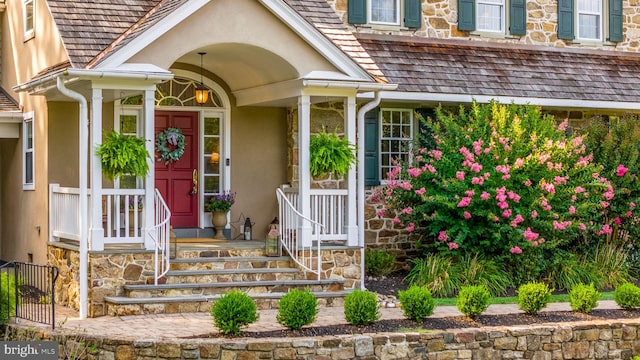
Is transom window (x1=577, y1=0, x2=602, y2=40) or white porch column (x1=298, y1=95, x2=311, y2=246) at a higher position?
transom window (x1=577, y1=0, x2=602, y2=40)

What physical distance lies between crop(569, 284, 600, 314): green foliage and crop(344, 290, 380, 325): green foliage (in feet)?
10.5

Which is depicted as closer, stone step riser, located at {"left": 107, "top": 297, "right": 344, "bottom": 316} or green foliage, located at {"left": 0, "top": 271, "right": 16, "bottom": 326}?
green foliage, located at {"left": 0, "top": 271, "right": 16, "bottom": 326}

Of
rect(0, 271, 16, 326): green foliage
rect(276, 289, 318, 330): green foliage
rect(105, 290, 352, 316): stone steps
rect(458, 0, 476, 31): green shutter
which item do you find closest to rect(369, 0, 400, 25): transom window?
rect(458, 0, 476, 31): green shutter

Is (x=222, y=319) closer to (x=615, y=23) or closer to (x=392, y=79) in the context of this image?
(x=392, y=79)

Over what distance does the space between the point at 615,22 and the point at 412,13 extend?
15.4ft

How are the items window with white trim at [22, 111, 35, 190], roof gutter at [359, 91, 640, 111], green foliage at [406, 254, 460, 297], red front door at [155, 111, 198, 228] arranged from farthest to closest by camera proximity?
roof gutter at [359, 91, 640, 111]
red front door at [155, 111, 198, 228]
window with white trim at [22, 111, 35, 190]
green foliage at [406, 254, 460, 297]

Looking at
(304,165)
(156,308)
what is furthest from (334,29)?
(156,308)

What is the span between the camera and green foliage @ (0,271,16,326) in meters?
14.2

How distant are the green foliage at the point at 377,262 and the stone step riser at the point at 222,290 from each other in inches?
91.6

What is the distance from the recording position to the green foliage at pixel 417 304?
46.8ft

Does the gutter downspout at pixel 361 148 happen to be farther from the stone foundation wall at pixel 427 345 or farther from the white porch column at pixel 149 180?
the stone foundation wall at pixel 427 345

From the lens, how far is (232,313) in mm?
13141

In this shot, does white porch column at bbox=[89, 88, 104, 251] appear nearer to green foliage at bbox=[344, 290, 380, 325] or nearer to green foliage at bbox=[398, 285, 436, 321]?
green foliage at bbox=[344, 290, 380, 325]

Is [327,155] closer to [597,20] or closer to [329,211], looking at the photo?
[329,211]
